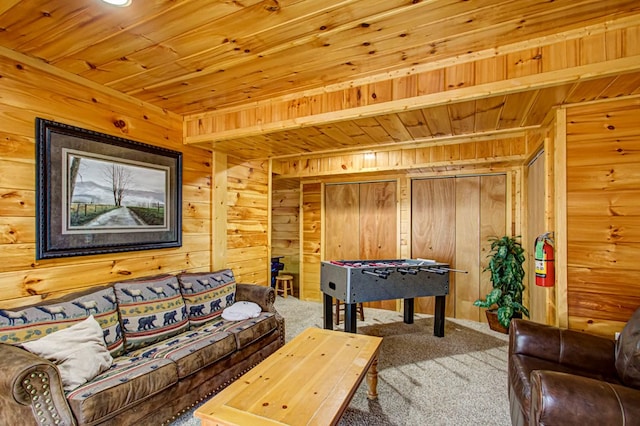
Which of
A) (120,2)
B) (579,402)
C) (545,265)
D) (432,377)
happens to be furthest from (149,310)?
(545,265)

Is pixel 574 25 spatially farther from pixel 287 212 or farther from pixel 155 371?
pixel 287 212

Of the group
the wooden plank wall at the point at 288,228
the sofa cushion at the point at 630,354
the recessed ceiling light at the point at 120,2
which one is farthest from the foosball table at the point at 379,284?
the recessed ceiling light at the point at 120,2

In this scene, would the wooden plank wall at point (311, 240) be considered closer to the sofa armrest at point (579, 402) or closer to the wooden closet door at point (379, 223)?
the wooden closet door at point (379, 223)

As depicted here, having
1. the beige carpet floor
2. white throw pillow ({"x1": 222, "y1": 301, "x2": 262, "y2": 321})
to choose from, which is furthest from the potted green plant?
white throw pillow ({"x1": 222, "y1": 301, "x2": 262, "y2": 321})

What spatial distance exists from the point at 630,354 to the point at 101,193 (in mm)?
3542

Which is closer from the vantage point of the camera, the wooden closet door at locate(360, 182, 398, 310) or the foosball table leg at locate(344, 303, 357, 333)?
the foosball table leg at locate(344, 303, 357, 333)

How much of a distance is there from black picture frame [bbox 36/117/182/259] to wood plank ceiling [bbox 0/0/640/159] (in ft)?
1.63

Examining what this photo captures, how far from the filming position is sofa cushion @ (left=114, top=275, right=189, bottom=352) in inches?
89.7

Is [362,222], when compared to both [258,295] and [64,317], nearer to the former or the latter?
[258,295]

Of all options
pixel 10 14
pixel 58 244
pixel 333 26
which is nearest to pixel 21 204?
pixel 58 244

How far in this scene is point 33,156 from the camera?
210cm

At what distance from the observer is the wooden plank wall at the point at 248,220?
373 centimetres

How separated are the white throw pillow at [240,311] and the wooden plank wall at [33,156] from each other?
0.72m

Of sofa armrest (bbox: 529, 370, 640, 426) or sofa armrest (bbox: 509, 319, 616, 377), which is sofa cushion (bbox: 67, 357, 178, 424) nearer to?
sofa armrest (bbox: 529, 370, 640, 426)
